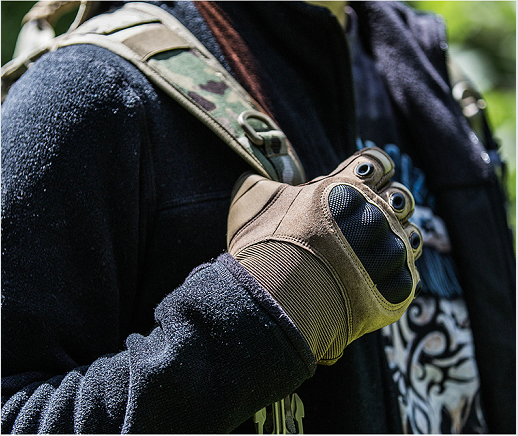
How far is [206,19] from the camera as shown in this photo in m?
0.92

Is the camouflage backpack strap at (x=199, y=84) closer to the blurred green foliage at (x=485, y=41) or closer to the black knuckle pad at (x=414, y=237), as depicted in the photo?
the black knuckle pad at (x=414, y=237)

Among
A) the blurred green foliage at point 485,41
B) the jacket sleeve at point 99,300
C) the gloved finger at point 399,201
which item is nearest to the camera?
the jacket sleeve at point 99,300

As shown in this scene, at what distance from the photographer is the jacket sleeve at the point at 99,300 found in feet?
2.09

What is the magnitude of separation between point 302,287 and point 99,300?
29 cm

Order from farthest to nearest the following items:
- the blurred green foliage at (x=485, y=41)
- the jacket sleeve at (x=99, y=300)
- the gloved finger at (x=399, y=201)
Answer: the blurred green foliage at (x=485, y=41)
the gloved finger at (x=399, y=201)
the jacket sleeve at (x=99, y=300)

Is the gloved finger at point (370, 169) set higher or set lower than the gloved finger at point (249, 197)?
lower

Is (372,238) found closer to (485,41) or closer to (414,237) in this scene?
(414,237)

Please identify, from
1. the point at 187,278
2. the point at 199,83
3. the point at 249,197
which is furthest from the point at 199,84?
the point at 187,278

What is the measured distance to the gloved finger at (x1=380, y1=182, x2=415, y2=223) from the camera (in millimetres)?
739

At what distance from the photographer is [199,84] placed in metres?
0.80

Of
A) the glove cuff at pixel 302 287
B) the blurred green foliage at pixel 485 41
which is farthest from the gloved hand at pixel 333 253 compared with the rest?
the blurred green foliage at pixel 485 41

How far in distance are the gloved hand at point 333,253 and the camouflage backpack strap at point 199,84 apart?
8cm

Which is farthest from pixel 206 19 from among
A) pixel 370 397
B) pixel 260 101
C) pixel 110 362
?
pixel 370 397

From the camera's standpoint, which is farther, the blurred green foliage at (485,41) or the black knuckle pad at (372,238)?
the blurred green foliage at (485,41)
